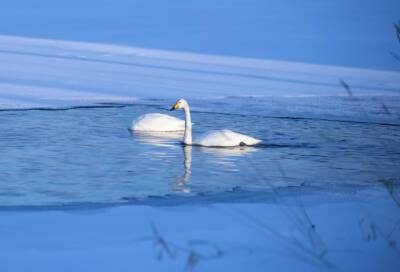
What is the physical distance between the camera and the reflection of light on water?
8891 millimetres

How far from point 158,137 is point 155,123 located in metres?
0.16

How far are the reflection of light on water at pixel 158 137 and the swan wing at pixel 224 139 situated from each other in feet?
1.69

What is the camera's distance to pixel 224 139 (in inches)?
328

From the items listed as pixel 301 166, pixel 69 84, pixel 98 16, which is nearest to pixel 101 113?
pixel 69 84

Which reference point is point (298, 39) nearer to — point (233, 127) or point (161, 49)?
point (161, 49)

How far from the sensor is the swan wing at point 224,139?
8.29 m

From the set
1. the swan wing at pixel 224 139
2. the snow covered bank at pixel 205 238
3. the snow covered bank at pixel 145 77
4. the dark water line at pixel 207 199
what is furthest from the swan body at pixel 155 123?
the snow covered bank at pixel 205 238

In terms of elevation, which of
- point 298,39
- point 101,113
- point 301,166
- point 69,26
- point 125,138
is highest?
point 69,26

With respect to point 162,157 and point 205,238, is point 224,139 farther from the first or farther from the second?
point 205,238

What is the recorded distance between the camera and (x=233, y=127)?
972 centimetres

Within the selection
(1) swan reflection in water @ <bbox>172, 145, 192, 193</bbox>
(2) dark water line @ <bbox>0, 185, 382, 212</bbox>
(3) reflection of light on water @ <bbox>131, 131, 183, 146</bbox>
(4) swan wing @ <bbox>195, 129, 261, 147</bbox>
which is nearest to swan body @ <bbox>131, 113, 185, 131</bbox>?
(3) reflection of light on water @ <bbox>131, 131, 183, 146</bbox>

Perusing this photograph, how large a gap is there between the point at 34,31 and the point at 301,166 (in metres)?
14.0

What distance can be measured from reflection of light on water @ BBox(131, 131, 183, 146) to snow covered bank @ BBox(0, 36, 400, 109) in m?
1.86

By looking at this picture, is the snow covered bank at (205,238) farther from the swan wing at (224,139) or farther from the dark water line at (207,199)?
the swan wing at (224,139)
